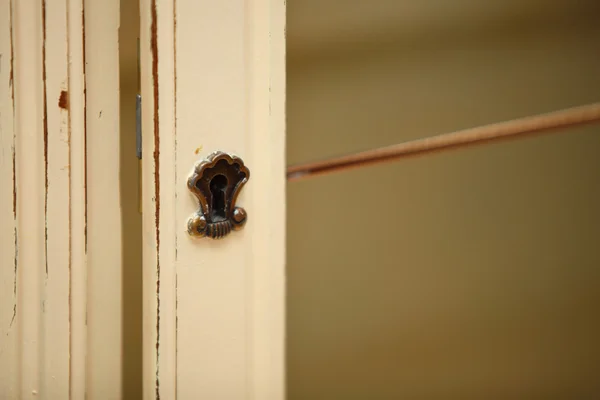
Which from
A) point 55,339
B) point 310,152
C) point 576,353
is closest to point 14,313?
point 55,339

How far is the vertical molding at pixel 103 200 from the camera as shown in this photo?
427mm

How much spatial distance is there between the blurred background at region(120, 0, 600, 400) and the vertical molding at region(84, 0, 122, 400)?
30cm

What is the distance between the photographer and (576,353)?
0.72m

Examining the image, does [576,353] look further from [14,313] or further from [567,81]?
[14,313]

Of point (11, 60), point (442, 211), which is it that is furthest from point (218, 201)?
point (442, 211)

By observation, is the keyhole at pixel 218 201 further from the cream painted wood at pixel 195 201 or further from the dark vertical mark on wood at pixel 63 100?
the dark vertical mark on wood at pixel 63 100

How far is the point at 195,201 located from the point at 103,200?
0.12 m

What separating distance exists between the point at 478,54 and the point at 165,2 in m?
0.51

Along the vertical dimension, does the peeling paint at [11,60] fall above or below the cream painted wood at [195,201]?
above

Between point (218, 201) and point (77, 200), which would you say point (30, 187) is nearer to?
point (77, 200)

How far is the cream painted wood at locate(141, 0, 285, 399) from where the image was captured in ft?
1.23

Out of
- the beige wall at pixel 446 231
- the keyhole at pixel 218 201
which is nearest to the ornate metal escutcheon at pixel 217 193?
the keyhole at pixel 218 201

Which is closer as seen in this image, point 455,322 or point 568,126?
point 568,126

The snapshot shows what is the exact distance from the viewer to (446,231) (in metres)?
0.71
